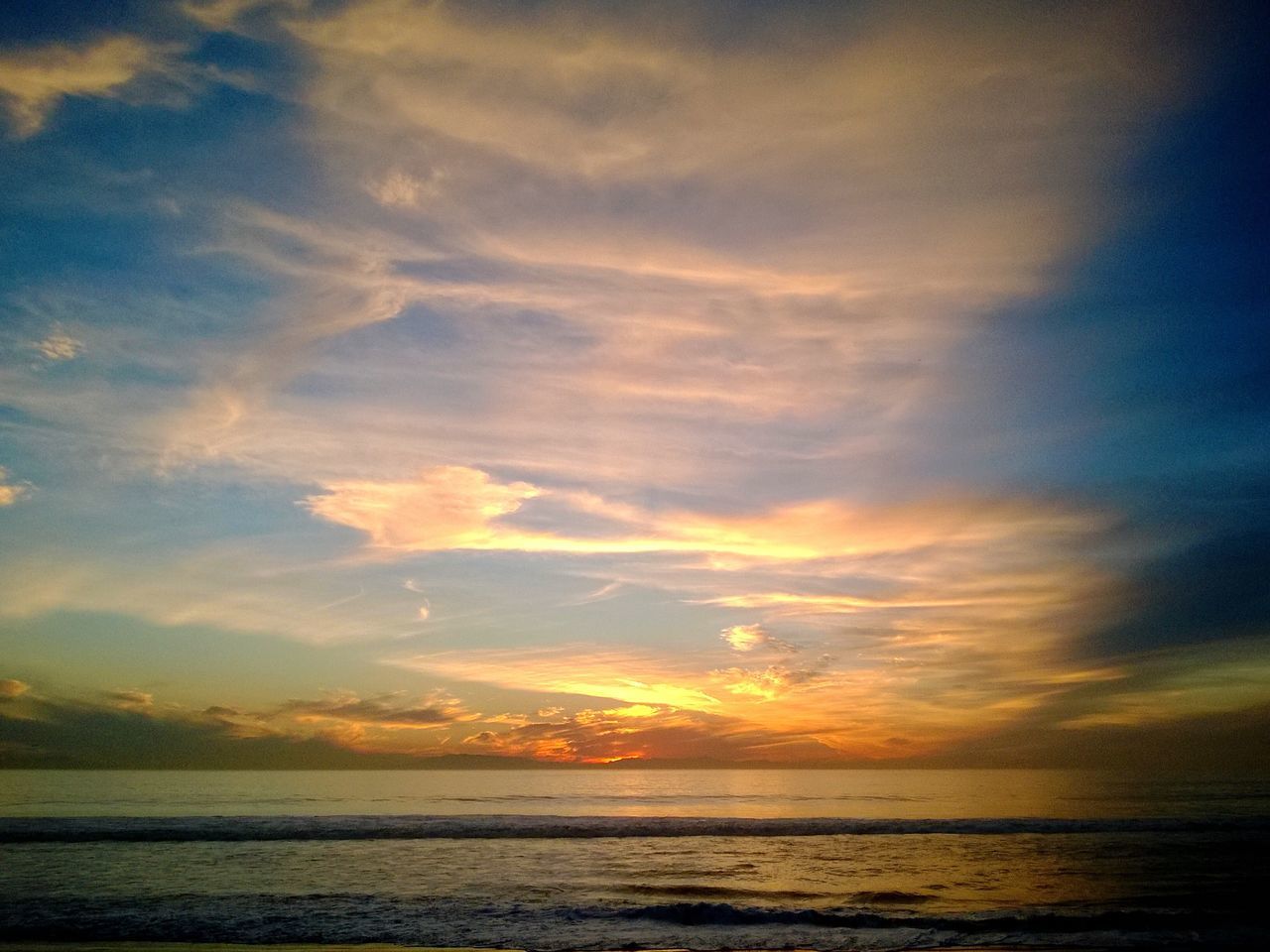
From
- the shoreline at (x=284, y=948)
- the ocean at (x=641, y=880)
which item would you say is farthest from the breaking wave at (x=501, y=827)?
the shoreline at (x=284, y=948)

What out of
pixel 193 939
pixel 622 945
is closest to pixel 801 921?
pixel 622 945

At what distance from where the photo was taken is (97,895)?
917 inches

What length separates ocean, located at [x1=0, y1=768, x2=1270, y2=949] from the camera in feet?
63.3

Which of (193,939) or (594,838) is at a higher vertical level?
(193,939)

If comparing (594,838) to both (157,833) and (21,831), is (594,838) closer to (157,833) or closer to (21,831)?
(157,833)

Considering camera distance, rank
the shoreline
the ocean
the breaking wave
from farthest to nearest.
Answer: the breaking wave < the ocean < the shoreline

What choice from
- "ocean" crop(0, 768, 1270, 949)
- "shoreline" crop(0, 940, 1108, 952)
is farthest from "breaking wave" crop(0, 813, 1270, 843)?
"shoreline" crop(0, 940, 1108, 952)

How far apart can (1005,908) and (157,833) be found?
4172 centimetres

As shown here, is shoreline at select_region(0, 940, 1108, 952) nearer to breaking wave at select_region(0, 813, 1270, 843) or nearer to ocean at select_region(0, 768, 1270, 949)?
ocean at select_region(0, 768, 1270, 949)

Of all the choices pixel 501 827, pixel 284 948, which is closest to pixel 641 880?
pixel 284 948

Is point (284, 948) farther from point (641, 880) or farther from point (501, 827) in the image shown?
point (501, 827)

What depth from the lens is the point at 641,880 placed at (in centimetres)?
2741

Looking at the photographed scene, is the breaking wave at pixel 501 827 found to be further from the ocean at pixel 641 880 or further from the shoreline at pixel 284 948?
the shoreline at pixel 284 948

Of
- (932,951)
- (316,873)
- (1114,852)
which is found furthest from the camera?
(1114,852)
